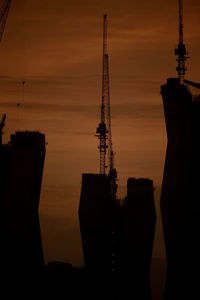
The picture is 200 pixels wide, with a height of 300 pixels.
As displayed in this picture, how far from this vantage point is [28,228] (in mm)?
129000

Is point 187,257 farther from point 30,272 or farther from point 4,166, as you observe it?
point 4,166

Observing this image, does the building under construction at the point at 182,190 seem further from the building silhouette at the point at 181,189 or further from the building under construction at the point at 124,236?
the building under construction at the point at 124,236

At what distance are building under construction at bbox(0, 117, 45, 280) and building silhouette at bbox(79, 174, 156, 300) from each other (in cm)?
2464

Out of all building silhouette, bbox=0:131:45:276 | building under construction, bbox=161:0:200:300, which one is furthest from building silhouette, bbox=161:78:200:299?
building silhouette, bbox=0:131:45:276

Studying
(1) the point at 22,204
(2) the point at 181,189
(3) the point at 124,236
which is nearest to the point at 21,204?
(1) the point at 22,204

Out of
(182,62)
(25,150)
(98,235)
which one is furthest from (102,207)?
(182,62)

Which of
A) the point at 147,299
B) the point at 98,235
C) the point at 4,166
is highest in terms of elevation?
the point at 4,166

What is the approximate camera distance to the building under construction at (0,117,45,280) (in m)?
127

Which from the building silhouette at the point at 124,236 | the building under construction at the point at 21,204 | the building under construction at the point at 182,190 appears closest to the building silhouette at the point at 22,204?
the building under construction at the point at 21,204

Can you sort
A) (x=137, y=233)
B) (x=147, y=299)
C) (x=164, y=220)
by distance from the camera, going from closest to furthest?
(x=164, y=220) → (x=147, y=299) → (x=137, y=233)

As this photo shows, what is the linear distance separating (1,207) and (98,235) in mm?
33658

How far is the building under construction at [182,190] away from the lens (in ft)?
336

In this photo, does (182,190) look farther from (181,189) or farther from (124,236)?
(124,236)

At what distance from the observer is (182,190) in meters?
108
